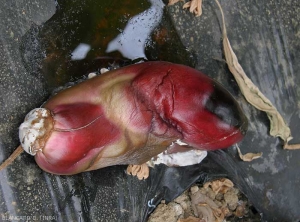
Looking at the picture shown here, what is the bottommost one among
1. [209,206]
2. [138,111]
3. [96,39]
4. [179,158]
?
[209,206]

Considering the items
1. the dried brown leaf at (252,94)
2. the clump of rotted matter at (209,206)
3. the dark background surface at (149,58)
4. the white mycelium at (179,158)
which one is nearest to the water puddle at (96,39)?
the dark background surface at (149,58)

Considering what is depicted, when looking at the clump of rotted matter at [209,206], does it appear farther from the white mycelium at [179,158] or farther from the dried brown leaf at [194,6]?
the dried brown leaf at [194,6]

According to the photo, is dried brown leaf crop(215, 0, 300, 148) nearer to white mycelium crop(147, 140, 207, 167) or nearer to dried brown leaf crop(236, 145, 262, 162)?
dried brown leaf crop(236, 145, 262, 162)

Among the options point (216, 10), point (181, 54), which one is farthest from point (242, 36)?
point (181, 54)

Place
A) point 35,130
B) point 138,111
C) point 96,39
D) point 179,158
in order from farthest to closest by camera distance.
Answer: point 179,158 < point 96,39 < point 138,111 < point 35,130

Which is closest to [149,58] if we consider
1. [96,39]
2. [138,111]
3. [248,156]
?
[96,39]

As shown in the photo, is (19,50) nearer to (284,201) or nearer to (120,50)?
(120,50)

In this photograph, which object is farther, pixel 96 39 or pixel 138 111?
pixel 96 39

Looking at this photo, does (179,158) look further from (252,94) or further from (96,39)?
(96,39)
